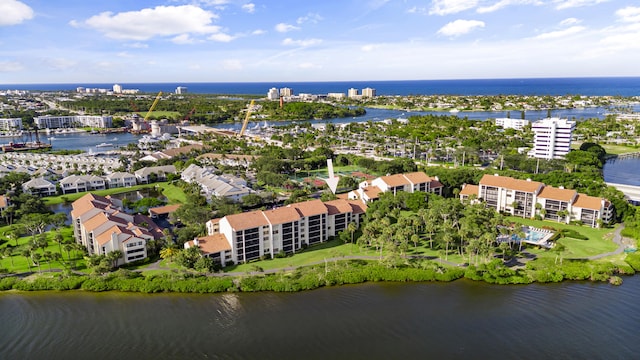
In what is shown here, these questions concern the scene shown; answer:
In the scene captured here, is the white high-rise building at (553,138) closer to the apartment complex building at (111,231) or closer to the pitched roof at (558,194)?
the pitched roof at (558,194)

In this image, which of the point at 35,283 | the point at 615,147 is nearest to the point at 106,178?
the point at 35,283

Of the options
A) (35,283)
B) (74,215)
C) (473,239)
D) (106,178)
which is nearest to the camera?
(35,283)

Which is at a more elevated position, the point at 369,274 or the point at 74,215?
the point at 74,215

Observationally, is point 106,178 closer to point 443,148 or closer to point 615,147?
point 443,148

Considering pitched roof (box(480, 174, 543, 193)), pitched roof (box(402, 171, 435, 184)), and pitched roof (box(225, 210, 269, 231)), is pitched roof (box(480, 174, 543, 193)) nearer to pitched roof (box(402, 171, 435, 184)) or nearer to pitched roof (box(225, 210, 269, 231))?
pitched roof (box(402, 171, 435, 184))

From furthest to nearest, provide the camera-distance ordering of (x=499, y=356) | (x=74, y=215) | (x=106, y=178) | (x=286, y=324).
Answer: (x=106, y=178) < (x=74, y=215) < (x=286, y=324) < (x=499, y=356)

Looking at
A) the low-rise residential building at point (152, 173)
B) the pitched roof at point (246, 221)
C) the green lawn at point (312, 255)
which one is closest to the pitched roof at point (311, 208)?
the green lawn at point (312, 255)

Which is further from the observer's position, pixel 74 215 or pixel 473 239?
pixel 74 215
